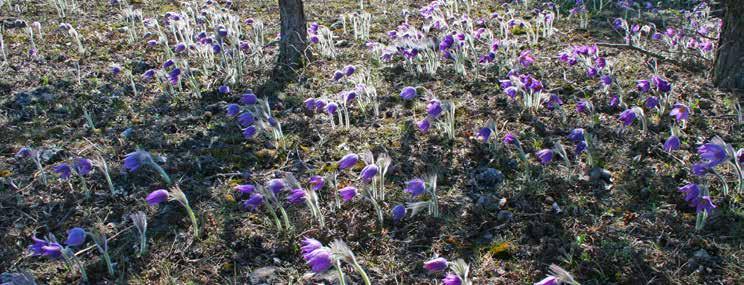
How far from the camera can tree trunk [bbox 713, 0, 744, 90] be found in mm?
4711

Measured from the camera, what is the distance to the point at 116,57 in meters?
6.21

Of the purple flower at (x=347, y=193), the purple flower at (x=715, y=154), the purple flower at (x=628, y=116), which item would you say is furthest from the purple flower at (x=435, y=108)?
the purple flower at (x=715, y=154)

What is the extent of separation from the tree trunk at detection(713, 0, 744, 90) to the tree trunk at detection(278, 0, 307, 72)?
3604 millimetres

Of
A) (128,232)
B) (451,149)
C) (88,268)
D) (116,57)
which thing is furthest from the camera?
(116,57)

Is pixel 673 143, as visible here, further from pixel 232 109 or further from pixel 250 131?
pixel 232 109

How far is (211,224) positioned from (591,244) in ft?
6.75

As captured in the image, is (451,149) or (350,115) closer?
(451,149)

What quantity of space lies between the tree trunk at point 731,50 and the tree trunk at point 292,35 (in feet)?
11.8

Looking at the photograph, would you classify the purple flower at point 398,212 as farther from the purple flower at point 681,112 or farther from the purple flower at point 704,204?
the purple flower at point 681,112

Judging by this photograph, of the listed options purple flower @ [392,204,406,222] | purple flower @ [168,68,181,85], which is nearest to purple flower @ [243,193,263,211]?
purple flower @ [392,204,406,222]

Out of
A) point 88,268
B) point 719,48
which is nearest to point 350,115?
point 88,268

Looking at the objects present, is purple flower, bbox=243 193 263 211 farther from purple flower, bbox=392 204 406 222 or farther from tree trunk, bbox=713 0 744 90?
tree trunk, bbox=713 0 744 90

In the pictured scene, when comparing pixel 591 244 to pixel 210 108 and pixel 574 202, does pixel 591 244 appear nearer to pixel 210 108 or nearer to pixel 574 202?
pixel 574 202

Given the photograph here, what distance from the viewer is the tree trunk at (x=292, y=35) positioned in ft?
18.9
